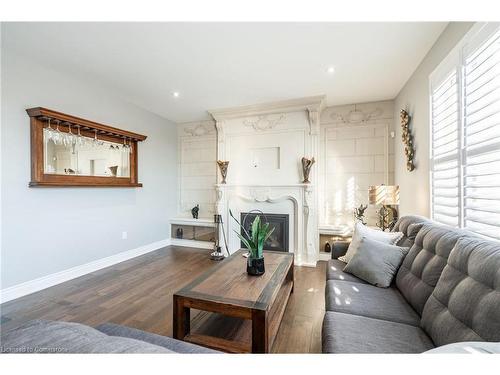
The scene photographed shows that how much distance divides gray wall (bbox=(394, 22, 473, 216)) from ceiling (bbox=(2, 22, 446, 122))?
123 mm

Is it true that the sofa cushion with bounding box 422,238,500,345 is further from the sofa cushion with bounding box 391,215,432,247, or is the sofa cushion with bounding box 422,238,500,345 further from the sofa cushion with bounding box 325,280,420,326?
the sofa cushion with bounding box 391,215,432,247

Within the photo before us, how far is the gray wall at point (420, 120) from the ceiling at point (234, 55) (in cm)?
12

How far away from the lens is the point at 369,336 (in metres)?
1.10

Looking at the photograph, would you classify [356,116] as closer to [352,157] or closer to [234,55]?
[352,157]

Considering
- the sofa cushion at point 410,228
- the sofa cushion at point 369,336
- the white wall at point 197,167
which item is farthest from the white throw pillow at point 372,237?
the white wall at point 197,167

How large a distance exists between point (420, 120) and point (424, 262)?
1.80 metres

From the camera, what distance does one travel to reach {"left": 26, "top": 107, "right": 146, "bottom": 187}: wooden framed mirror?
2469 millimetres

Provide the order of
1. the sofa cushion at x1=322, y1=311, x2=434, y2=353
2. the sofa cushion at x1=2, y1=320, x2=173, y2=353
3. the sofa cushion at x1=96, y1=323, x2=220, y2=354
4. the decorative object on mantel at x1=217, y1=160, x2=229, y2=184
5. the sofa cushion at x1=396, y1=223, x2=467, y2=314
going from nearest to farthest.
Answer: the sofa cushion at x1=2, y1=320, x2=173, y2=353 < the sofa cushion at x1=96, y1=323, x2=220, y2=354 < the sofa cushion at x1=322, y1=311, x2=434, y2=353 < the sofa cushion at x1=396, y1=223, x2=467, y2=314 < the decorative object on mantel at x1=217, y1=160, x2=229, y2=184

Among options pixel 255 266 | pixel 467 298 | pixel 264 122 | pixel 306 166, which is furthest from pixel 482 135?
pixel 264 122

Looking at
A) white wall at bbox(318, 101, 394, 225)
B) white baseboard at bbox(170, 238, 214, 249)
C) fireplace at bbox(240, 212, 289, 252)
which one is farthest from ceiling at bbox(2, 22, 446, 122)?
white baseboard at bbox(170, 238, 214, 249)

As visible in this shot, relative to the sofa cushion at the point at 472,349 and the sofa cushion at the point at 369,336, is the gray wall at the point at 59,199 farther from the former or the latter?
the sofa cushion at the point at 472,349
